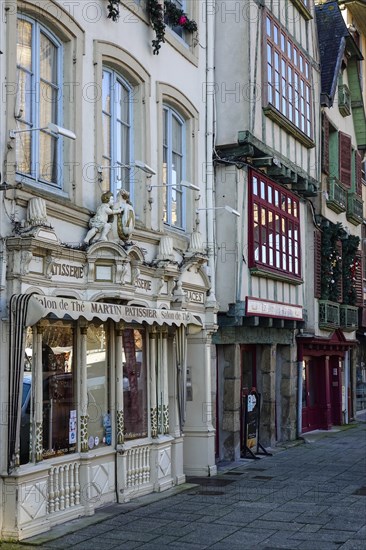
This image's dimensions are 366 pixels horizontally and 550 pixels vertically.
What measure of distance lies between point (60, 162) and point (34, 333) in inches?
91.9

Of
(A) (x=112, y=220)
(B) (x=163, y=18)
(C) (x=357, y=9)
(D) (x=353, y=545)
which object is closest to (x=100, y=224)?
(A) (x=112, y=220)

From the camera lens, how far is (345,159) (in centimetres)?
2502

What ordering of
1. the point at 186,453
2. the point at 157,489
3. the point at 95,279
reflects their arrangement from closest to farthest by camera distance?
the point at 95,279 → the point at 157,489 → the point at 186,453

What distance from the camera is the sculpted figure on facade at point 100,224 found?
10750 millimetres

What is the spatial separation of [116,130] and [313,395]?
13189mm

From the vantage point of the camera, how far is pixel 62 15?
10.4 m

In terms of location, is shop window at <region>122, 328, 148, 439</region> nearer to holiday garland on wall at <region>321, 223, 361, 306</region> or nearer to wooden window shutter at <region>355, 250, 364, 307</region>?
holiday garland on wall at <region>321, 223, 361, 306</region>

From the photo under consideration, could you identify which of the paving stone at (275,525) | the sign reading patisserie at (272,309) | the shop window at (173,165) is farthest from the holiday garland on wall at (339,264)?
the paving stone at (275,525)

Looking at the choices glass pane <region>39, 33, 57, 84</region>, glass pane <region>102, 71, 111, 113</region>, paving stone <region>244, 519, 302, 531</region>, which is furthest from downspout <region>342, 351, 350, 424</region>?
glass pane <region>39, 33, 57, 84</region>

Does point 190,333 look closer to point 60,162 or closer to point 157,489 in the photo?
point 157,489

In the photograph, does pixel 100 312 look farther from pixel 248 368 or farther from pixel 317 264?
pixel 317 264

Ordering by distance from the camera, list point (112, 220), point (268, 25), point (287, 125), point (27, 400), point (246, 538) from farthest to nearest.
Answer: point (287, 125) < point (268, 25) < point (112, 220) < point (27, 400) < point (246, 538)

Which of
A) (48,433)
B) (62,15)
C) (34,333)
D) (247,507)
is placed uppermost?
(62,15)

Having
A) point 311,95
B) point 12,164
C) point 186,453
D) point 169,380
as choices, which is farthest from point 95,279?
point 311,95
